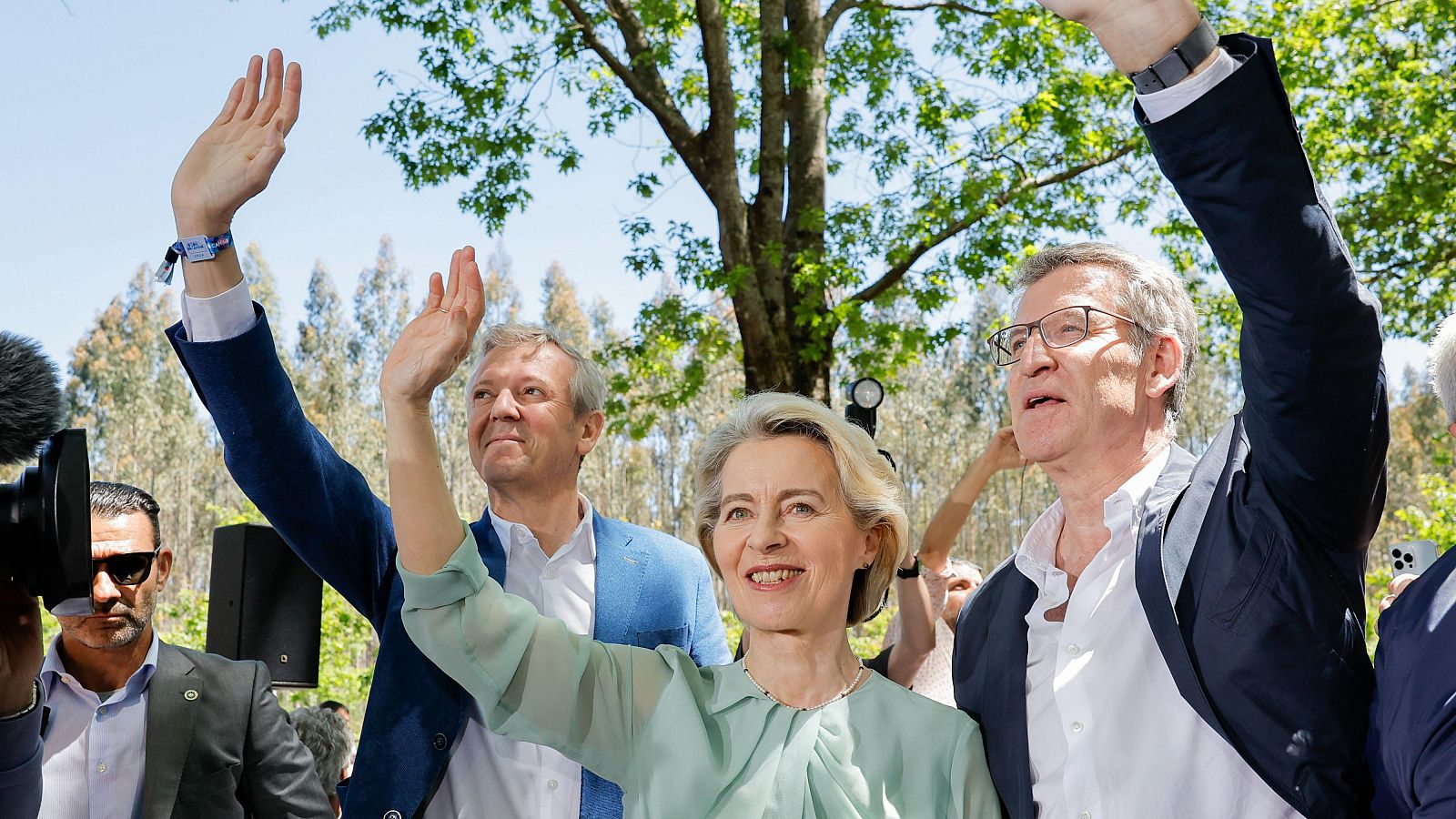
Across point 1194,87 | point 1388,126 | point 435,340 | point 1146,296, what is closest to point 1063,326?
point 1146,296

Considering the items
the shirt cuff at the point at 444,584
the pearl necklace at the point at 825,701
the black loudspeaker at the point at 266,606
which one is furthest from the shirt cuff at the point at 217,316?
the black loudspeaker at the point at 266,606

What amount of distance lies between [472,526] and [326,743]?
4.01 m

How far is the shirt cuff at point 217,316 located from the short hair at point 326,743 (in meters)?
4.59

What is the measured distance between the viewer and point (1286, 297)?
1.80m

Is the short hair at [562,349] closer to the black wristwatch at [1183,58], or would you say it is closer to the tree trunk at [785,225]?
the black wristwatch at [1183,58]

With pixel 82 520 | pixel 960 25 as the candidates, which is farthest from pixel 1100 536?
pixel 960 25

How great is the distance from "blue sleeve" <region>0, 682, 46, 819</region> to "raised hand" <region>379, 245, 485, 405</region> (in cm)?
77

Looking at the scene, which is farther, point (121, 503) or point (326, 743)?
point (326, 743)

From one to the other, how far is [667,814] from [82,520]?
110cm

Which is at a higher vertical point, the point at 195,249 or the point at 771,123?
the point at 771,123

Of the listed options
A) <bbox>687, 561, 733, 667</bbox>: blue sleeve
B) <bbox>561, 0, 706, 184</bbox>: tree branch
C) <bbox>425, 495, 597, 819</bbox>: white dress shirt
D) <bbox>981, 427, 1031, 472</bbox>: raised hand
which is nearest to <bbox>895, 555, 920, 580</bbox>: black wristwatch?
<bbox>981, 427, 1031, 472</bbox>: raised hand

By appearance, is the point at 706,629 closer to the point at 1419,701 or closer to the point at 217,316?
the point at 217,316

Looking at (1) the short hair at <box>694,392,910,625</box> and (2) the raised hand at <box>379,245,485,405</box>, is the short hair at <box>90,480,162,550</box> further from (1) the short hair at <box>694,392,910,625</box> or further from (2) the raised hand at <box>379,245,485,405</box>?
(1) the short hair at <box>694,392,910,625</box>

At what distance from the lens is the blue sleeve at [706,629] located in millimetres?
3185
